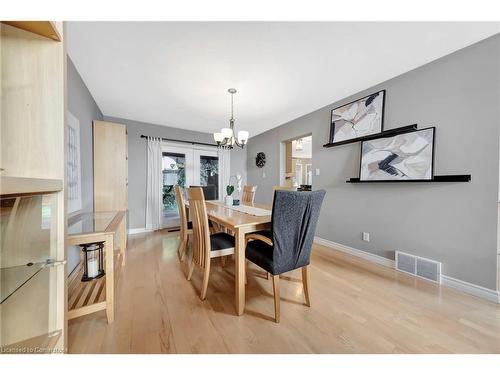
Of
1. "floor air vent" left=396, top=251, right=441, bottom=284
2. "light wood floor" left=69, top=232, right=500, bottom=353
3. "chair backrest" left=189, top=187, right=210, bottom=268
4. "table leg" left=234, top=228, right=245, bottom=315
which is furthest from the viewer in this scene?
"floor air vent" left=396, top=251, right=441, bottom=284

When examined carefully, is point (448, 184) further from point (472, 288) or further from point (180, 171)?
point (180, 171)

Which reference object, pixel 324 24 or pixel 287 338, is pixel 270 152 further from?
pixel 287 338

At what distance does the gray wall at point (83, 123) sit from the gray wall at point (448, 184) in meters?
3.41

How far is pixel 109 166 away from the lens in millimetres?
2697

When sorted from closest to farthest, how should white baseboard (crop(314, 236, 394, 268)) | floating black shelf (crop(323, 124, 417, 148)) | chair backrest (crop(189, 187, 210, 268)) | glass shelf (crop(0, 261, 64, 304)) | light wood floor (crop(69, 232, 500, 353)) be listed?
glass shelf (crop(0, 261, 64, 304)) < light wood floor (crop(69, 232, 500, 353)) < chair backrest (crop(189, 187, 210, 268)) < floating black shelf (crop(323, 124, 417, 148)) < white baseboard (crop(314, 236, 394, 268))

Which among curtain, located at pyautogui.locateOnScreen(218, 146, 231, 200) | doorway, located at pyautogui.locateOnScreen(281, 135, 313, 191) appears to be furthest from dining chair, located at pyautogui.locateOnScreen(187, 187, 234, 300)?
curtain, located at pyautogui.locateOnScreen(218, 146, 231, 200)

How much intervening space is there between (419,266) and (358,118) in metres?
1.93

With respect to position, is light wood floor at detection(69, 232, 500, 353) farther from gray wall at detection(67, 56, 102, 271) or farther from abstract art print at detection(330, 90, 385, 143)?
abstract art print at detection(330, 90, 385, 143)

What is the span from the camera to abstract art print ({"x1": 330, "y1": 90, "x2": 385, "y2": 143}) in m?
2.31

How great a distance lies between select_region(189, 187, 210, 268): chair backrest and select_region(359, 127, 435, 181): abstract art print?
214 centimetres

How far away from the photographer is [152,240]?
3.26 metres
